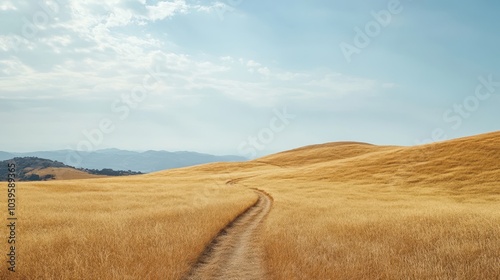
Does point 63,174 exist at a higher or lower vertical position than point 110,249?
lower

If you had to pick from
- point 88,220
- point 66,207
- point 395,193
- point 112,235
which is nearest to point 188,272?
Result: point 112,235

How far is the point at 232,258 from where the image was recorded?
38.1 ft

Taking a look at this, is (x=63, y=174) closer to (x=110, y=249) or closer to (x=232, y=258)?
(x=110, y=249)

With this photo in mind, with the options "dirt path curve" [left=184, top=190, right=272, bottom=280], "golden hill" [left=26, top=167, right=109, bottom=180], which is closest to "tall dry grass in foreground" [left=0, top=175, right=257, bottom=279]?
"dirt path curve" [left=184, top=190, right=272, bottom=280]

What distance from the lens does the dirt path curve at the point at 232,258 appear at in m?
9.74

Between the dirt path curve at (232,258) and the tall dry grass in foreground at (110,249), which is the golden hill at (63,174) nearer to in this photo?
the tall dry grass in foreground at (110,249)

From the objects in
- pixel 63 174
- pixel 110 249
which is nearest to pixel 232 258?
pixel 110 249

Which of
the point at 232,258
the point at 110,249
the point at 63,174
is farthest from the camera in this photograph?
the point at 63,174

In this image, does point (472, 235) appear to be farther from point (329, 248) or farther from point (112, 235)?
point (112, 235)

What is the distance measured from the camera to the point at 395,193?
4150cm

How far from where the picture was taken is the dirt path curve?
9742mm

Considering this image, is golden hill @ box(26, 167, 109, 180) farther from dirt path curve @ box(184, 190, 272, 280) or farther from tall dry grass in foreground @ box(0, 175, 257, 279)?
dirt path curve @ box(184, 190, 272, 280)

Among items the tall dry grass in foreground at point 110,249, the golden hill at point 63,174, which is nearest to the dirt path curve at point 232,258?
the tall dry grass in foreground at point 110,249

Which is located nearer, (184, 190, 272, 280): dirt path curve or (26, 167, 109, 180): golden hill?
(184, 190, 272, 280): dirt path curve
